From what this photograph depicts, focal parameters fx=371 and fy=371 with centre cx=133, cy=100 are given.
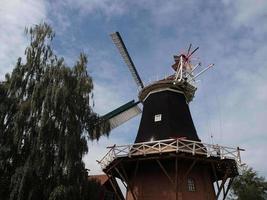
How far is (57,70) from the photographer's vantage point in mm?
21688

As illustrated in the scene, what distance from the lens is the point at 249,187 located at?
108 feet

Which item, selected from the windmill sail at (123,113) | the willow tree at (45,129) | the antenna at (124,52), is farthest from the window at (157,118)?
the antenna at (124,52)

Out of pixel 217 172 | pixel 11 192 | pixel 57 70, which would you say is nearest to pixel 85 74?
pixel 57 70

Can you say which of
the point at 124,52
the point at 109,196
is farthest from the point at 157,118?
the point at 109,196

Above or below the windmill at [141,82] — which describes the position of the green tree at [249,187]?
below

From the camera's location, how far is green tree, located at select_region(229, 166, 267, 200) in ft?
107

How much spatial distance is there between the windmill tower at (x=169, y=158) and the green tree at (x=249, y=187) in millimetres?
9747

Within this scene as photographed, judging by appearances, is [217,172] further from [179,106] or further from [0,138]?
[0,138]

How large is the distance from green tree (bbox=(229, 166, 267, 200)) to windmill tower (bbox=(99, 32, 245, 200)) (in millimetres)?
9747

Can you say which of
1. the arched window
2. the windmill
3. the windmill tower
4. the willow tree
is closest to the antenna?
the windmill

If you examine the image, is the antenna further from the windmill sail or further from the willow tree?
the willow tree

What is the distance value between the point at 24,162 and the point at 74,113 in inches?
146

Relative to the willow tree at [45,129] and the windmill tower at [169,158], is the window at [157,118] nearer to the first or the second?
the windmill tower at [169,158]

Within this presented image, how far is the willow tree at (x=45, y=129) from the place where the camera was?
18.6 metres
